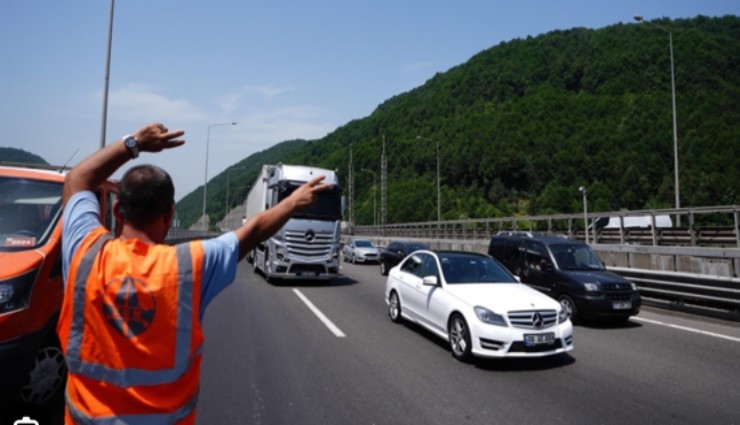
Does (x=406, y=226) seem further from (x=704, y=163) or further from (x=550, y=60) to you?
(x=550, y=60)

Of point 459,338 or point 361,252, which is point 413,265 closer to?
point 459,338

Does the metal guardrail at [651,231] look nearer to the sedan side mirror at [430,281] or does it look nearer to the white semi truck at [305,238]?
the white semi truck at [305,238]

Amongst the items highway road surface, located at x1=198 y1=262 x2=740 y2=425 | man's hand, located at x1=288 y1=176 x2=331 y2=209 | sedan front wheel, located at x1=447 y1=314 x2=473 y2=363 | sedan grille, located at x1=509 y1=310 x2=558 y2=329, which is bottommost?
highway road surface, located at x1=198 y1=262 x2=740 y2=425

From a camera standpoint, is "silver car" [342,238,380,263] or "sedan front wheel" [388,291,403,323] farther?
"silver car" [342,238,380,263]

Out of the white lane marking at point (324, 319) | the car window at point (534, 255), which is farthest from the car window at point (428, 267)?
the car window at point (534, 255)

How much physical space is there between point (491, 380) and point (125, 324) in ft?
17.2

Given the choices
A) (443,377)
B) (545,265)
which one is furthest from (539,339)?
(545,265)

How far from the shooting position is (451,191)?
9881 cm

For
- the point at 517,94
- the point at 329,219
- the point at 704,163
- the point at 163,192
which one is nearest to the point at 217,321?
the point at 329,219

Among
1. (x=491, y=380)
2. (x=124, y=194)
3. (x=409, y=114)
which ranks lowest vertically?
(x=491, y=380)

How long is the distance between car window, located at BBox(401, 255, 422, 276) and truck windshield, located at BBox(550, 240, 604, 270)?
342 cm

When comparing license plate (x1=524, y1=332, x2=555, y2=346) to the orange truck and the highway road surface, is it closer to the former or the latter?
the highway road surface

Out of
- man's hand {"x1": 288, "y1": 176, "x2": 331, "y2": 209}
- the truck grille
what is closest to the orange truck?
man's hand {"x1": 288, "y1": 176, "x2": 331, "y2": 209}

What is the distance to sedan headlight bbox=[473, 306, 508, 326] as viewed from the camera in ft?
22.4
